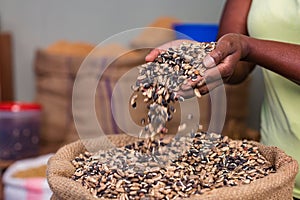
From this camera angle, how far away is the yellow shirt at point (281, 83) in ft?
4.93

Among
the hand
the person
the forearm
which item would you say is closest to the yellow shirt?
the person

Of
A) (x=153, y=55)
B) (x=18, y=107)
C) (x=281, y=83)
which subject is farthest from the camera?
(x=18, y=107)

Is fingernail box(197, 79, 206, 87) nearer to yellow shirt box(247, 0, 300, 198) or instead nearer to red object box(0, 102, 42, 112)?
yellow shirt box(247, 0, 300, 198)

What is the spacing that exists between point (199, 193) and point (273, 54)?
0.42 metres

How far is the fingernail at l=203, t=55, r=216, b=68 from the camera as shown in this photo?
1.22 m

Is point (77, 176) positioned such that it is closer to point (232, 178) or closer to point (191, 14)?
point (232, 178)

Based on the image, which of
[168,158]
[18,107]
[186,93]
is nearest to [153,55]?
[186,93]

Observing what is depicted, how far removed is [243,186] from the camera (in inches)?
42.5

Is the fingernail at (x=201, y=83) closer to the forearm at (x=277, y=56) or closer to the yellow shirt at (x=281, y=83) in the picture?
the forearm at (x=277, y=56)

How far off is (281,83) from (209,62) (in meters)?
0.38

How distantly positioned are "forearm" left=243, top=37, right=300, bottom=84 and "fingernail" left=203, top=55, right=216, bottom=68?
0.42 ft

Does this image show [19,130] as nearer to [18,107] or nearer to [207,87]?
[18,107]

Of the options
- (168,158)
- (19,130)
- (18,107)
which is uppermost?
(168,158)

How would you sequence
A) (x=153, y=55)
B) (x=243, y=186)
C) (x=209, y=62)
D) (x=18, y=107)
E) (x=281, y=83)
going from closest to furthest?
1. (x=243, y=186)
2. (x=209, y=62)
3. (x=153, y=55)
4. (x=281, y=83)
5. (x=18, y=107)
